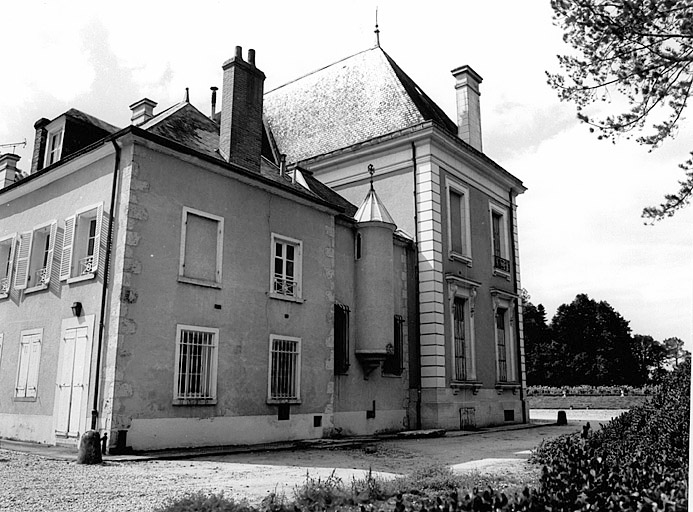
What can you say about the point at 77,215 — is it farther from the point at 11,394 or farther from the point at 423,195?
the point at 423,195

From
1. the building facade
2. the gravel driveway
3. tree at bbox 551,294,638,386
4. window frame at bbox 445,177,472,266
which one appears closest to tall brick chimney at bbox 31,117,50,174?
the building facade

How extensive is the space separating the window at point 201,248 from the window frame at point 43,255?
121 inches

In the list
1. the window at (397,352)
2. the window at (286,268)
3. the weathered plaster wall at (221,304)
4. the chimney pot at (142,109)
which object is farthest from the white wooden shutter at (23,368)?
the window at (397,352)

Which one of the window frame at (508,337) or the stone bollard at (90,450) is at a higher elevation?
the window frame at (508,337)

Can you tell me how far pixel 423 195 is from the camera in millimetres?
18219

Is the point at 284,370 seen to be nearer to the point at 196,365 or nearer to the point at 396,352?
the point at 196,365

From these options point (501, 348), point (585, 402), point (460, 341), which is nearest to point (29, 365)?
point (460, 341)

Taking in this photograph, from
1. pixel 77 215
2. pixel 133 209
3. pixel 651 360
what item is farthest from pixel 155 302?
pixel 651 360

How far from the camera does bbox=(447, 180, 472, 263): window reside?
1922 centimetres

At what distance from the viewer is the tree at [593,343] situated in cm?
5669

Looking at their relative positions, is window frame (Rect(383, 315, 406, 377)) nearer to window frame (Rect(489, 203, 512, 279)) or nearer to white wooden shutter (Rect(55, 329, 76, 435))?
window frame (Rect(489, 203, 512, 279))

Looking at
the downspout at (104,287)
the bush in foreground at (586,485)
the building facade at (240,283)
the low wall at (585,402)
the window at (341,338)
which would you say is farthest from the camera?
the low wall at (585,402)

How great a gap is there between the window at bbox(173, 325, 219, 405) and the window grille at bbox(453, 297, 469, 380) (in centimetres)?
837

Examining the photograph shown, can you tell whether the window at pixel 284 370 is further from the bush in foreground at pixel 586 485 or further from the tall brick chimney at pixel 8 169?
the tall brick chimney at pixel 8 169
